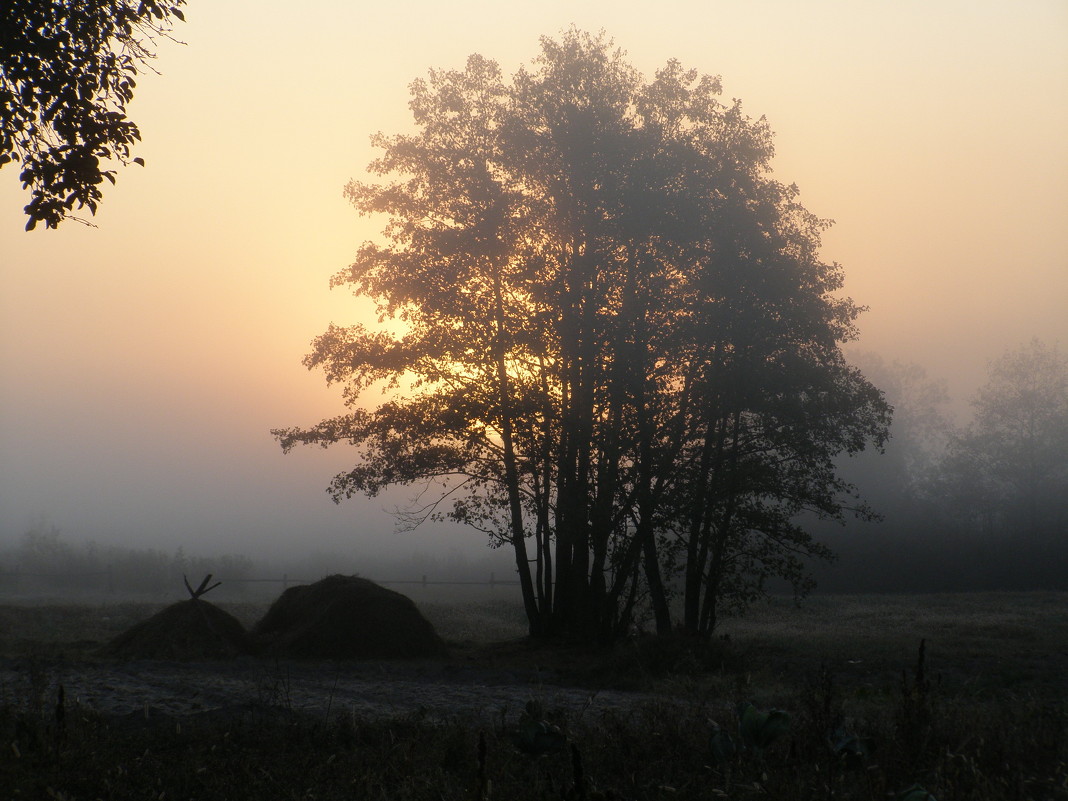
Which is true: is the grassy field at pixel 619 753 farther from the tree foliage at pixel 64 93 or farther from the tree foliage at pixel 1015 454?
the tree foliage at pixel 1015 454

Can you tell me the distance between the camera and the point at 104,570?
49.6 metres

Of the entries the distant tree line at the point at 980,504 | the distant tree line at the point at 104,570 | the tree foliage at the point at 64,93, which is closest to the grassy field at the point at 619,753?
the tree foliage at the point at 64,93

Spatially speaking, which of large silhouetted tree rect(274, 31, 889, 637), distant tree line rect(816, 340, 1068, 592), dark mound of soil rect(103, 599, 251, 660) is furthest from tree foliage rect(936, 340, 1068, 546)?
dark mound of soil rect(103, 599, 251, 660)

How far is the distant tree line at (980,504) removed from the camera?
40.1 m

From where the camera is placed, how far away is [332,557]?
251 feet

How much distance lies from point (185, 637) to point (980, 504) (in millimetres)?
41404

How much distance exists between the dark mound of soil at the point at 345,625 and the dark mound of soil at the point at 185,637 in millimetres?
747

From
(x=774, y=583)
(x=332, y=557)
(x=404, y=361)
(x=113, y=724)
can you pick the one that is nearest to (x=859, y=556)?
(x=774, y=583)

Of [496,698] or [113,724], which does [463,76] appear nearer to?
[496,698]

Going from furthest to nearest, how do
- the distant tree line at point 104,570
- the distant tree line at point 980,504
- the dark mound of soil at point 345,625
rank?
the distant tree line at point 104,570 < the distant tree line at point 980,504 < the dark mound of soil at point 345,625

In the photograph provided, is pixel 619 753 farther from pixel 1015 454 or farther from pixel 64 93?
pixel 1015 454

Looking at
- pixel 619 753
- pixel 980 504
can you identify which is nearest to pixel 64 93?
pixel 619 753

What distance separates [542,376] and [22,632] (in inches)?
593

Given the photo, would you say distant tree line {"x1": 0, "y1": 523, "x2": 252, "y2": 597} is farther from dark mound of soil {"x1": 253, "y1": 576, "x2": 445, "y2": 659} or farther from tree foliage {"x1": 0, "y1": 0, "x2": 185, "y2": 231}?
tree foliage {"x1": 0, "y1": 0, "x2": 185, "y2": 231}
